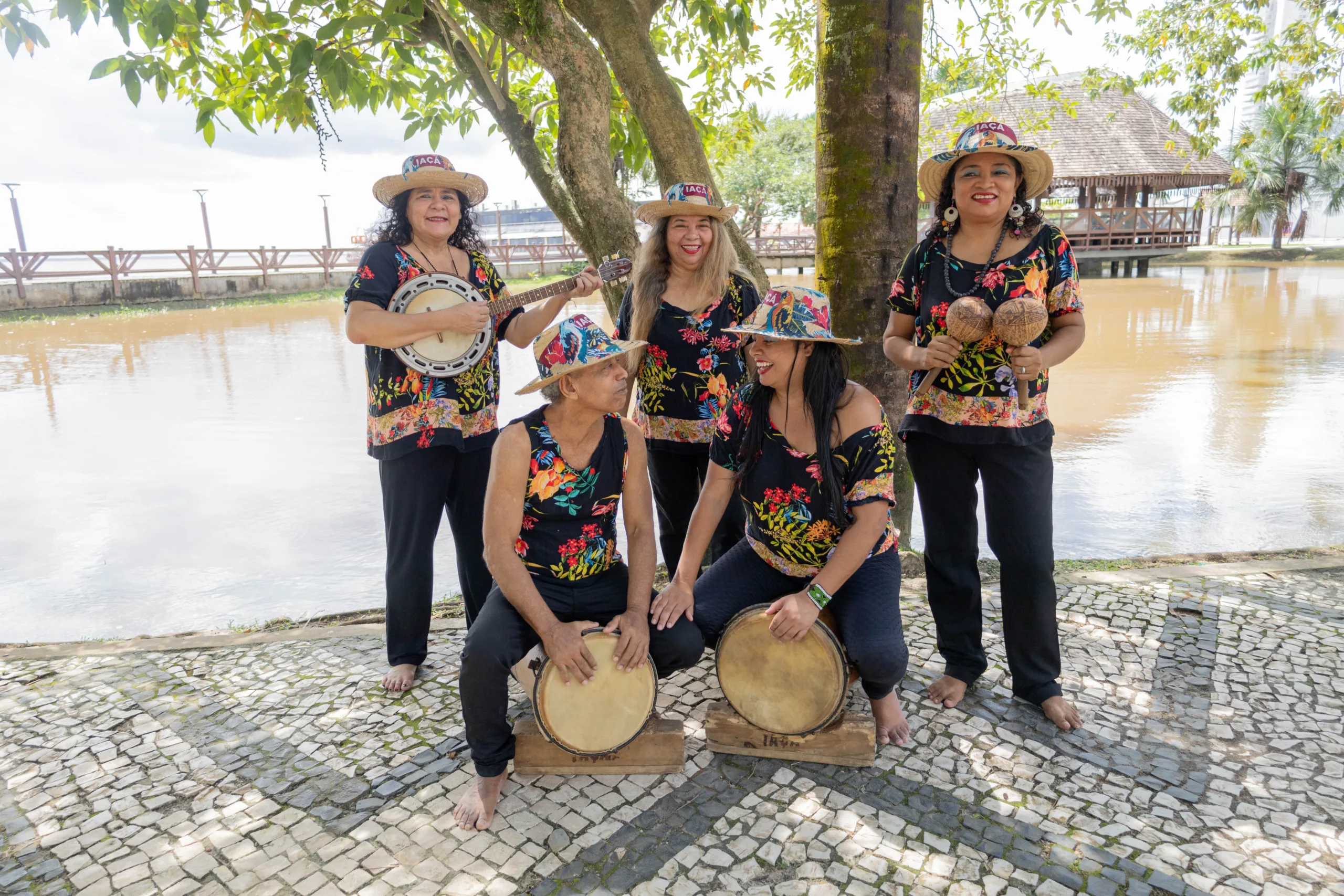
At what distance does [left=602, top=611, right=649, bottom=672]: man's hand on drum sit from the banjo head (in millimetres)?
1207

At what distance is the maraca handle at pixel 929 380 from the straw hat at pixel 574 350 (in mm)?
1021

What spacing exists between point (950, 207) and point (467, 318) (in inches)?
73.3

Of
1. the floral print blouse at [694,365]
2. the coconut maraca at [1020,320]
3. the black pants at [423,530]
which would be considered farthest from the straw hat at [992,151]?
the black pants at [423,530]

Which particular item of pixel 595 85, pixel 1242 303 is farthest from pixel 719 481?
pixel 1242 303

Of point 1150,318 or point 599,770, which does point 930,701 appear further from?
point 1150,318

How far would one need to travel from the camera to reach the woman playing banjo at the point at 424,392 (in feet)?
10.9

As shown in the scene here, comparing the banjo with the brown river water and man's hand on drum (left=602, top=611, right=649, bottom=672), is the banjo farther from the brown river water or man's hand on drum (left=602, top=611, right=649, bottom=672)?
the brown river water

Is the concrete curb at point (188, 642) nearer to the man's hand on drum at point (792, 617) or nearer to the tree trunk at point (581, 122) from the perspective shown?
the man's hand on drum at point (792, 617)

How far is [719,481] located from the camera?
317 centimetres

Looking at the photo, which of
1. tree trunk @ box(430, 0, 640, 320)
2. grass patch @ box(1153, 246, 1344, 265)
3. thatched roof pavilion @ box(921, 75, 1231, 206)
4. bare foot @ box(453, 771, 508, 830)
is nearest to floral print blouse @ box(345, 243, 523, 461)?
bare foot @ box(453, 771, 508, 830)

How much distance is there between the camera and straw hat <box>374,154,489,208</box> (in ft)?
10.9

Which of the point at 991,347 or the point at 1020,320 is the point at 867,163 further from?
the point at 1020,320

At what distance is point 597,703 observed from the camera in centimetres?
279

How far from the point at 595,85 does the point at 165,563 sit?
4065 millimetres
